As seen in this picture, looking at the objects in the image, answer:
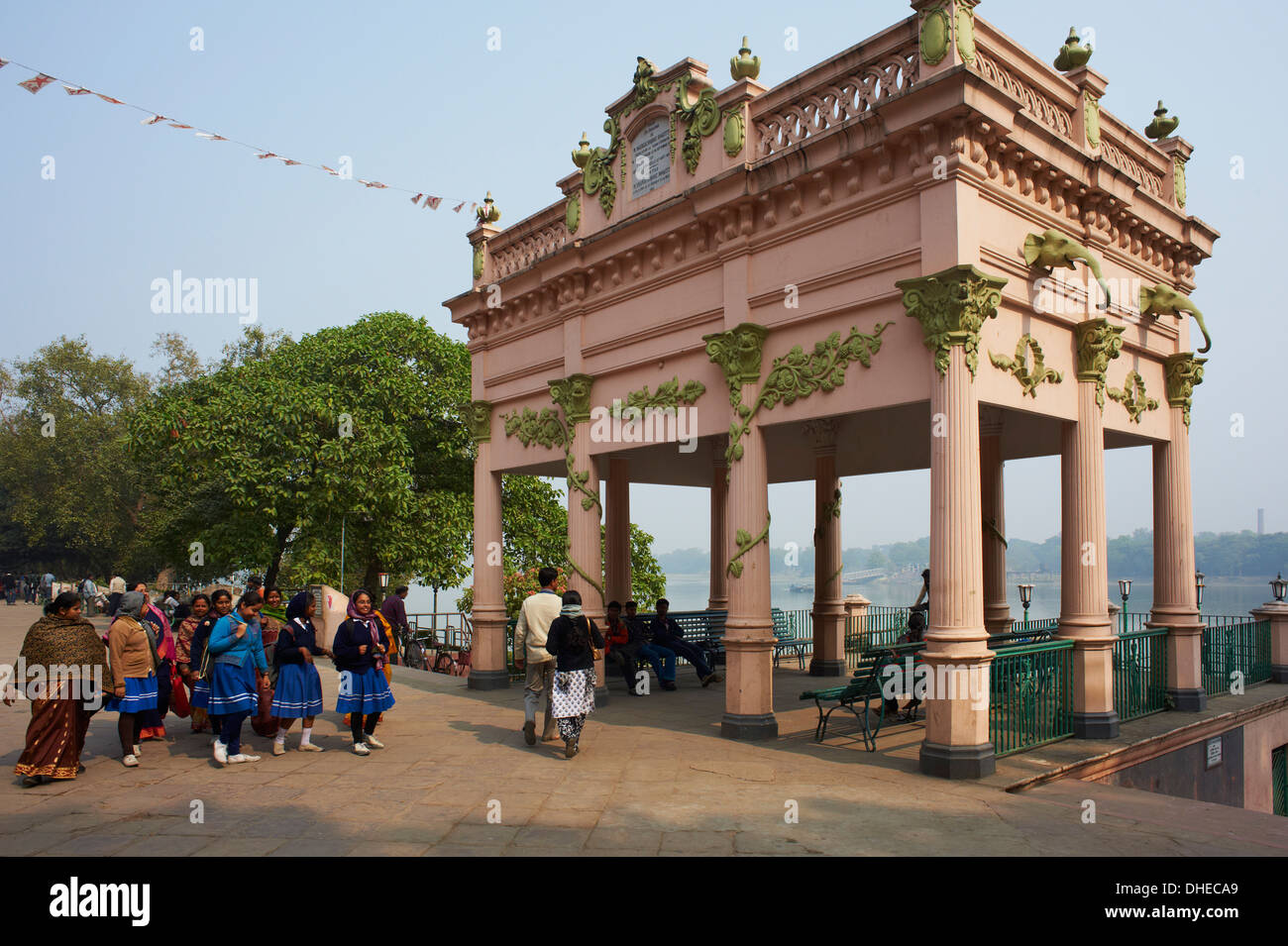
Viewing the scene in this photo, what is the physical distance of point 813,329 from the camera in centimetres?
922

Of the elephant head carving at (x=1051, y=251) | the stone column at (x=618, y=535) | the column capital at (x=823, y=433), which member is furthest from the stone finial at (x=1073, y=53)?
the stone column at (x=618, y=535)

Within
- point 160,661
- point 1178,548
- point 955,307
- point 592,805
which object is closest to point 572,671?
point 592,805

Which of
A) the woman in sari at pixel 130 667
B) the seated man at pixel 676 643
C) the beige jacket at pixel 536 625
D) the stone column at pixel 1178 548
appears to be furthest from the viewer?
the seated man at pixel 676 643

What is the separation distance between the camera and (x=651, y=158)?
11555 mm

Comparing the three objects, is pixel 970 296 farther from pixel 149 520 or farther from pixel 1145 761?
pixel 149 520

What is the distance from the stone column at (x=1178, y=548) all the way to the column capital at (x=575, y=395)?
7562 mm

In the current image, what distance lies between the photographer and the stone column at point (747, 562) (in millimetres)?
9461

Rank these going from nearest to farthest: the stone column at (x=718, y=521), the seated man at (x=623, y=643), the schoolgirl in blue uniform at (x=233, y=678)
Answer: the schoolgirl in blue uniform at (x=233, y=678) → the seated man at (x=623, y=643) → the stone column at (x=718, y=521)

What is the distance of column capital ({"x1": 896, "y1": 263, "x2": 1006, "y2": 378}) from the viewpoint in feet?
25.3

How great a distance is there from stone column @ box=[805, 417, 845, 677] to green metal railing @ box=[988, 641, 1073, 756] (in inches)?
245

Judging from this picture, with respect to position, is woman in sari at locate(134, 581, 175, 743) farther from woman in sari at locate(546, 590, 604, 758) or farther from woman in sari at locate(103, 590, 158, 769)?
woman in sari at locate(546, 590, 604, 758)

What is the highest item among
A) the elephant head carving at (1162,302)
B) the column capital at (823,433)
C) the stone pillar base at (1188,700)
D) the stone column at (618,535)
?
the elephant head carving at (1162,302)

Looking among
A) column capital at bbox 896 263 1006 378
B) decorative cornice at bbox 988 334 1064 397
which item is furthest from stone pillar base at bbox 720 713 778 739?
decorative cornice at bbox 988 334 1064 397

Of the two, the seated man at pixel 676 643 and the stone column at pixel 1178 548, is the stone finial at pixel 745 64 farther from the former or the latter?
the seated man at pixel 676 643
